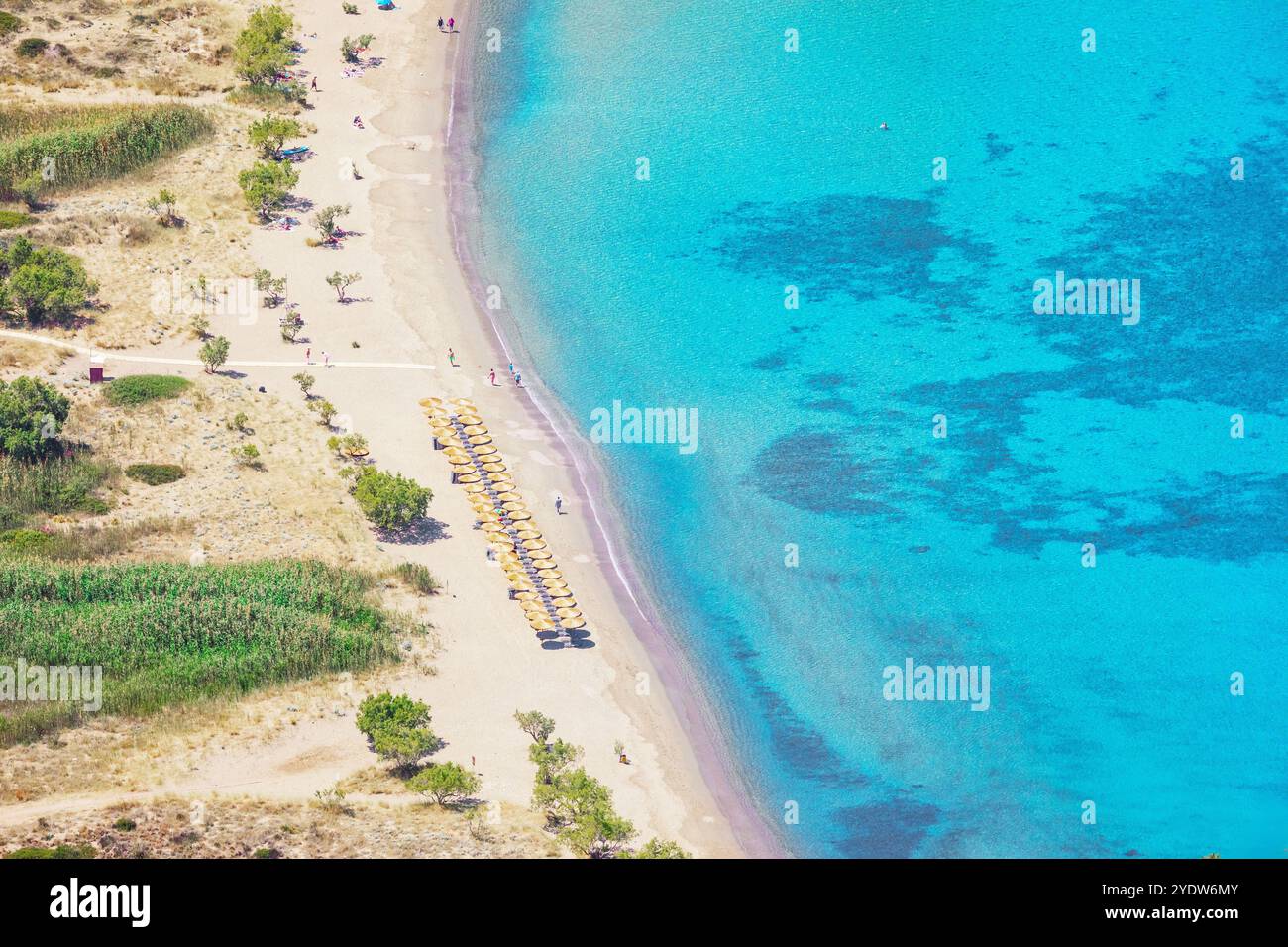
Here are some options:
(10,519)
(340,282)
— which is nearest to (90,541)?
(10,519)

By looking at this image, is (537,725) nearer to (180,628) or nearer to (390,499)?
(180,628)

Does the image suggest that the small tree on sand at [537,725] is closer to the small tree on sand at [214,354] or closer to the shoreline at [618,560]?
the shoreline at [618,560]

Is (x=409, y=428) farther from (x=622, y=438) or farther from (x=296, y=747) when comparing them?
(x=296, y=747)

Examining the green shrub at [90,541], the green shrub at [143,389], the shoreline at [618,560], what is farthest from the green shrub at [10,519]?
the shoreline at [618,560]

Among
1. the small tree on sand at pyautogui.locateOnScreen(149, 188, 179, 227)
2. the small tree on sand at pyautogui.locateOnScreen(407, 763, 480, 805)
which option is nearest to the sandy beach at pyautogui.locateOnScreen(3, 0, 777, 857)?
the small tree on sand at pyautogui.locateOnScreen(407, 763, 480, 805)

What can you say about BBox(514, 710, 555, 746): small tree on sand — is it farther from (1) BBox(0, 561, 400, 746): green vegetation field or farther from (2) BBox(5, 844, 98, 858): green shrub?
(2) BBox(5, 844, 98, 858): green shrub

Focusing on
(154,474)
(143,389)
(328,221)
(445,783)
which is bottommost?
(445,783)
